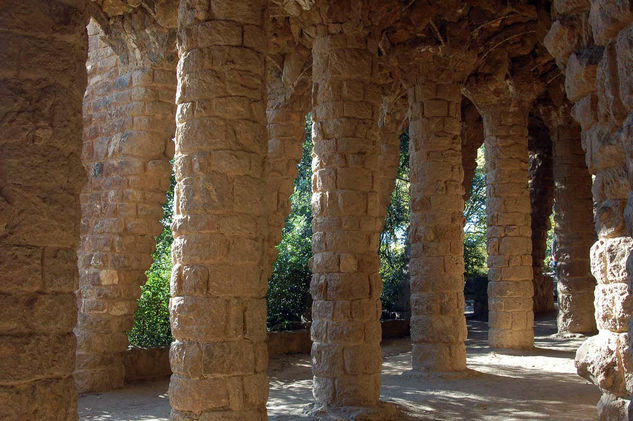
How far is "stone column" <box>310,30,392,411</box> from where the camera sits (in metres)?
8.70

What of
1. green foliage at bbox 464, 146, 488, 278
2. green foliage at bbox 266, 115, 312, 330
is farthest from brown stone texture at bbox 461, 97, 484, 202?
green foliage at bbox 266, 115, 312, 330

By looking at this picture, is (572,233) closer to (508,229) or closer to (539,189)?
(508,229)

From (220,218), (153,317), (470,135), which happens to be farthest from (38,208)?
(470,135)

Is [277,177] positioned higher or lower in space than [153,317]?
higher

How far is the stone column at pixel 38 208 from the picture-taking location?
3.90m

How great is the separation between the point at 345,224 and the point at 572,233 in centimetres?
1099

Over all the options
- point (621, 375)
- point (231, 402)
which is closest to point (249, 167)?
point (231, 402)

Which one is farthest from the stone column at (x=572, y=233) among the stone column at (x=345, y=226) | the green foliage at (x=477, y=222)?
the stone column at (x=345, y=226)

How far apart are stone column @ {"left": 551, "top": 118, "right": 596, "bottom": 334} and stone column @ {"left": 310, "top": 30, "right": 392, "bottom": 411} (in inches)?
405

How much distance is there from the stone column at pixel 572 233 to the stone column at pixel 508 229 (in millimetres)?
2744

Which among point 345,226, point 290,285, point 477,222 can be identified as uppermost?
point 477,222

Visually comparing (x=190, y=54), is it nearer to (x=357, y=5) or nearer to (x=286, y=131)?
(x=357, y=5)

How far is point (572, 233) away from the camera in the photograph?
1769cm

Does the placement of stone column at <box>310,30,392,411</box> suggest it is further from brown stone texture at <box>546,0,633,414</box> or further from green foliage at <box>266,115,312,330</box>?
green foliage at <box>266,115,312,330</box>
